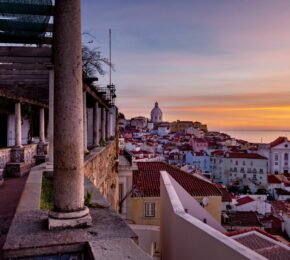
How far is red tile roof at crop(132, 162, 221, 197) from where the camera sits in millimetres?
20266

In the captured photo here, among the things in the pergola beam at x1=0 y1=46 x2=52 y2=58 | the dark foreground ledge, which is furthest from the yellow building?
the dark foreground ledge

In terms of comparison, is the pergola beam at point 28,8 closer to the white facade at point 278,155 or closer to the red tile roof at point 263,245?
the red tile roof at point 263,245

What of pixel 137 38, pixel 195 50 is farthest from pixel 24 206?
pixel 195 50

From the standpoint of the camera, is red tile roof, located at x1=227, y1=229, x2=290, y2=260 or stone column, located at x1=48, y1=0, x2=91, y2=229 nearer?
stone column, located at x1=48, y1=0, x2=91, y2=229

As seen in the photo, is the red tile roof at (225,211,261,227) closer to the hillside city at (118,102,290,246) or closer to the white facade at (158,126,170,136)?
the hillside city at (118,102,290,246)

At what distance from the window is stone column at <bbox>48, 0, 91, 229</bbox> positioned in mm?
16415

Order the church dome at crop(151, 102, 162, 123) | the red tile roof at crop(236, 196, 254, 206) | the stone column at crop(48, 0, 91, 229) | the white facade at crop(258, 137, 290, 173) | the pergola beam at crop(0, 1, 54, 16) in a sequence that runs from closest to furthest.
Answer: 1. the stone column at crop(48, 0, 91, 229)
2. the pergola beam at crop(0, 1, 54, 16)
3. the red tile roof at crop(236, 196, 254, 206)
4. the white facade at crop(258, 137, 290, 173)
5. the church dome at crop(151, 102, 162, 123)

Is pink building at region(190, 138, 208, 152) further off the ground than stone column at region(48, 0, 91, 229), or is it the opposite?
stone column at region(48, 0, 91, 229)

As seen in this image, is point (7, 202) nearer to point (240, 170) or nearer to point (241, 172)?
point (240, 170)

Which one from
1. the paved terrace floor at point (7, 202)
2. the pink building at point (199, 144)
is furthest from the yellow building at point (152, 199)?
the pink building at point (199, 144)

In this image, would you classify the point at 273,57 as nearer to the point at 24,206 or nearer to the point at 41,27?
the point at 41,27

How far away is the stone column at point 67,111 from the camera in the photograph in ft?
13.4

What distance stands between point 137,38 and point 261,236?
9032mm

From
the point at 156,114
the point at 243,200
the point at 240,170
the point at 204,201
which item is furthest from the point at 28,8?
the point at 156,114
